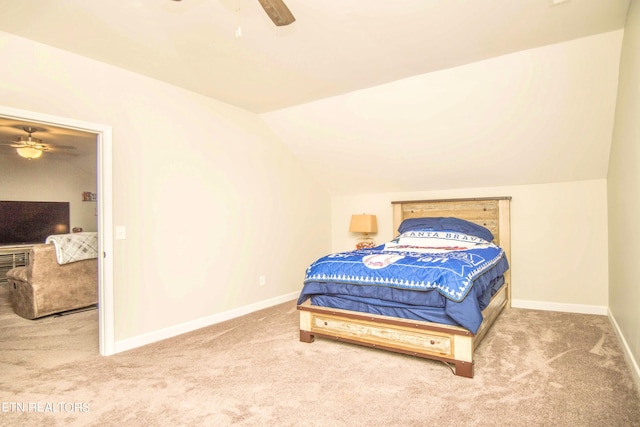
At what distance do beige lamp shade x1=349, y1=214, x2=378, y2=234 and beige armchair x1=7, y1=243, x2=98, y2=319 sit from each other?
11.0 feet

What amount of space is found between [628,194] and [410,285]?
165 cm

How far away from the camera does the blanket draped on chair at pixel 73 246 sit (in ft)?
13.3

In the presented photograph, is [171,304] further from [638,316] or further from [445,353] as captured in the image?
[638,316]

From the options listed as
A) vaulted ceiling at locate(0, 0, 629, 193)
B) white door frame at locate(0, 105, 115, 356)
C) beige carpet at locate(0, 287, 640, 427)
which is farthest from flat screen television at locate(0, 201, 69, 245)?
vaulted ceiling at locate(0, 0, 629, 193)

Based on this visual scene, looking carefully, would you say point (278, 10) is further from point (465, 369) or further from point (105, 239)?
point (465, 369)

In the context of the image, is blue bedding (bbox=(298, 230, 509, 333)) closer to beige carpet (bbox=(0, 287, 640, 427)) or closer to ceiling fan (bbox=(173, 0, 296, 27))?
beige carpet (bbox=(0, 287, 640, 427))

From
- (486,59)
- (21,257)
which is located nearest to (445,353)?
(486,59)

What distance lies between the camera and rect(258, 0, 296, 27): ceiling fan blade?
5.29ft

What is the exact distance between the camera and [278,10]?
1.66m

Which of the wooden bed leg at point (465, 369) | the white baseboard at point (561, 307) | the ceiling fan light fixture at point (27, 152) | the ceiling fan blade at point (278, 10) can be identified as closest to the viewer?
the ceiling fan blade at point (278, 10)

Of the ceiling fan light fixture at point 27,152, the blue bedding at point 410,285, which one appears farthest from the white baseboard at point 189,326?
the ceiling fan light fixture at point 27,152

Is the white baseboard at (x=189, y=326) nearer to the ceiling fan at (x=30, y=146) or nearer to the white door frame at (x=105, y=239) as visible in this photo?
the white door frame at (x=105, y=239)

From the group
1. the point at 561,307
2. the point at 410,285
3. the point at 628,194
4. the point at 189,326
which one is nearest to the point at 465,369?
the point at 410,285

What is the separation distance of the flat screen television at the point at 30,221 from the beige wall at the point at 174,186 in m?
4.31
